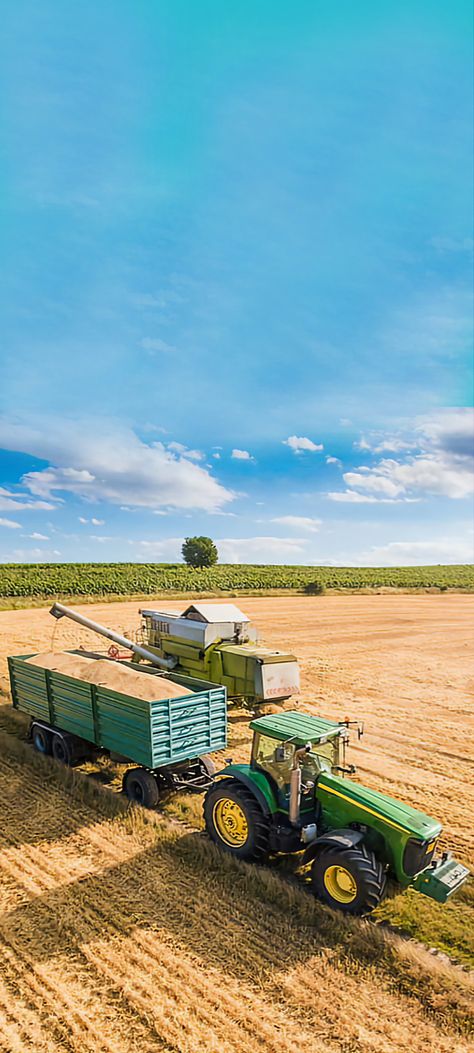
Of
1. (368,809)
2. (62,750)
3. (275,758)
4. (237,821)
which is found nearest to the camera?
(368,809)

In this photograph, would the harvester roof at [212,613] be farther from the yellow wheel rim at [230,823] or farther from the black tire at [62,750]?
the yellow wheel rim at [230,823]

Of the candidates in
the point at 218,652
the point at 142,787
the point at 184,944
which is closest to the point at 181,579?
the point at 218,652

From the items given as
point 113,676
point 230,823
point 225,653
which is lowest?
point 230,823

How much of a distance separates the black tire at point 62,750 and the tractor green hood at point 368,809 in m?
5.92

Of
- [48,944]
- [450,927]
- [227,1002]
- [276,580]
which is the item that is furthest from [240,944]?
[276,580]

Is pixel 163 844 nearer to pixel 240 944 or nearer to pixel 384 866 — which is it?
pixel 240 944

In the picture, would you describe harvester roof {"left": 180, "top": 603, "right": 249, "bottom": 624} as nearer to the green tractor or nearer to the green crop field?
the green tractor

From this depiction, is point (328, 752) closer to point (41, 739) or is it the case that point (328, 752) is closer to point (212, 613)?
point (41, 739)

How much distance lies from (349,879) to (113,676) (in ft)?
20.2

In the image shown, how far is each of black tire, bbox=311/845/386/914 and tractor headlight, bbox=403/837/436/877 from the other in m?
0.33

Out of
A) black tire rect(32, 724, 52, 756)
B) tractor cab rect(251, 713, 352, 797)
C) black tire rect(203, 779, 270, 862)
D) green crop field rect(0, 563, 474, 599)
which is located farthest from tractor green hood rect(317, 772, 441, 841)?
green crop field rect(0, 563, 474, 599)

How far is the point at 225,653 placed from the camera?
1534 cm

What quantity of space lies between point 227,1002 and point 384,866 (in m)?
2.37

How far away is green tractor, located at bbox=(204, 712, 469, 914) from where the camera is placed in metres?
6.90
